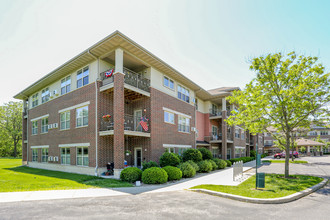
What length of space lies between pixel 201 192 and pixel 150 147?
24.4ft

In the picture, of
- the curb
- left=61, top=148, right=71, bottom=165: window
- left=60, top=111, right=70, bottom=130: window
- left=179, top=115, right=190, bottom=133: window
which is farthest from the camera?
left=179, top=115, right=190, bottom=133: window

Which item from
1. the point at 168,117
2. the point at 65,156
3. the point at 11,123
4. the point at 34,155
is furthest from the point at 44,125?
the point at 11,123

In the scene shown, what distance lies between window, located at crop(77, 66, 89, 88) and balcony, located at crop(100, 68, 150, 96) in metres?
2.02

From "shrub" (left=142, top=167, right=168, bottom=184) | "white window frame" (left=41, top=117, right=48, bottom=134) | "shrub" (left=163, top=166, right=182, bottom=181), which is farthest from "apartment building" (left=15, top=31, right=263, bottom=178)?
"shrub" (left=163, top=166, right=182, bottom=181)

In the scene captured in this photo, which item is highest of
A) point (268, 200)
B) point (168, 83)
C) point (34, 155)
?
point (168, 83)

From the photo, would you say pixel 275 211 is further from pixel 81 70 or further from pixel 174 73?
pixel 81 70

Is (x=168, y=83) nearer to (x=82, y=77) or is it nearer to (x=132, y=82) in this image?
(x=132, y=82)

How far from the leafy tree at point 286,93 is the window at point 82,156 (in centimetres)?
1278

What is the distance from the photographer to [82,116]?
59.2 ft

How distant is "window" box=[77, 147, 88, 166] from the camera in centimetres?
1719

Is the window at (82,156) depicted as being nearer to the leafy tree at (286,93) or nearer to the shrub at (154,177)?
the shrub at (154,177)

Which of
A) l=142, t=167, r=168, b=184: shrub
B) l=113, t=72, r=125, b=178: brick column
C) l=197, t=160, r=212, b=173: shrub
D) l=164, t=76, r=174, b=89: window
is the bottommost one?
l=197, t=160, r=212, b=173: shrub

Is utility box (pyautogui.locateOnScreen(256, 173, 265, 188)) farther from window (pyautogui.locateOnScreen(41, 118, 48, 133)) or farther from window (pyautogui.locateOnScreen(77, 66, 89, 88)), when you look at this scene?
window (pyautogui.locateOnScreen(41, 118, 48, 133))

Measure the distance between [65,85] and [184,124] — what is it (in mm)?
12491
